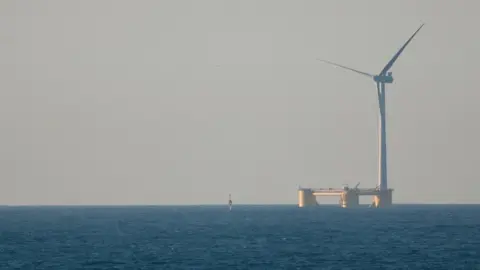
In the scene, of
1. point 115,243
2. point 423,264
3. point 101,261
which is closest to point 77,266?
point 101,261

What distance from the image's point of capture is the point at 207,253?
458ft

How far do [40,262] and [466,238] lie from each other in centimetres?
6542

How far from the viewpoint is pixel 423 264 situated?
11988 centimetres

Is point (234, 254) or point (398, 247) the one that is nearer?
point (234, 254)

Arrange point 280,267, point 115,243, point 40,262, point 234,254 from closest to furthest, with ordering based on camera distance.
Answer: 1. point 280,267
2. point 40,262
3. point 234,254
4. point 115,243

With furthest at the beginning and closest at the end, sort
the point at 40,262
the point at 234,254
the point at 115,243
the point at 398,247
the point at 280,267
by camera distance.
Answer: the point at 115,243 → the point at 398,247 → the point at 234,254 → the point at 40,262 → the point at 280,267

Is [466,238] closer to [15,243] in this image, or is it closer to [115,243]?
[115,243]

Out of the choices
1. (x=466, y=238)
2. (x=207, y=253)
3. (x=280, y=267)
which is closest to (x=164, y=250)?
(x=207, y=253)

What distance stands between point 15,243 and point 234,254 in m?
40.5

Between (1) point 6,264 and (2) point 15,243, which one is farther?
(2) point 15,243

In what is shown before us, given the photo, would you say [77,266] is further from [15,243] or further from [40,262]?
[15,243]

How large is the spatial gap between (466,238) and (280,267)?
5698cm

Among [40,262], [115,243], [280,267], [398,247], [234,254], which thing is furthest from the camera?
[115,243]

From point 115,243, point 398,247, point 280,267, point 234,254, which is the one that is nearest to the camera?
point 280,267
